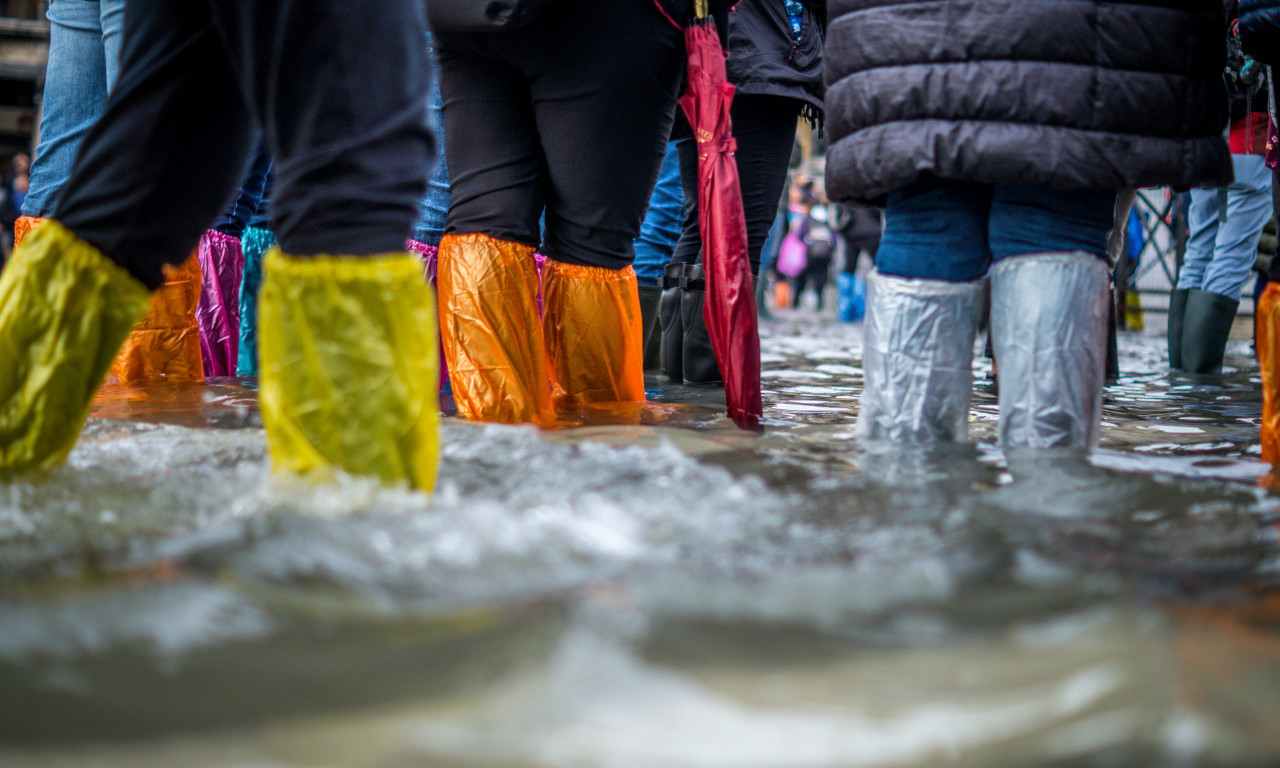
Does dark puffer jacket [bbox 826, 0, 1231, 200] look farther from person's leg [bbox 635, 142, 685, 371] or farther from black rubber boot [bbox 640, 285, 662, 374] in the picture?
person's leg [bbox 635, 142, 685, 371]

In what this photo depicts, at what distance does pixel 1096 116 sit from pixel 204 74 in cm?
126

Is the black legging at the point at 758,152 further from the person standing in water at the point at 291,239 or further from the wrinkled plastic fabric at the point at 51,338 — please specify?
the wrinkled plastic fabric at the point at 51,338

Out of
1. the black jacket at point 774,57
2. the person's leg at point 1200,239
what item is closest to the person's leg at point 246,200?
the black jacket at point 774,57

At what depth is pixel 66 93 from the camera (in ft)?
7.72

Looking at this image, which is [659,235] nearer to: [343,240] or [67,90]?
[67,90]

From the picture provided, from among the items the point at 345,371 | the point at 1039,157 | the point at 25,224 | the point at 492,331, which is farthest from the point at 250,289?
the point at 1039,157

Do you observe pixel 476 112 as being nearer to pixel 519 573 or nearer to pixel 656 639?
pixel 519 573

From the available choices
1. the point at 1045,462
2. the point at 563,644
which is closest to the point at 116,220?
the point at 563,644

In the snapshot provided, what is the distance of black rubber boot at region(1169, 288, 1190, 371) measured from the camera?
12.9ft

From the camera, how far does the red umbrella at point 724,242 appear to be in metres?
1.93

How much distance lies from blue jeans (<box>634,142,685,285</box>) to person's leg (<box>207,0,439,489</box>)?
2.00 meters

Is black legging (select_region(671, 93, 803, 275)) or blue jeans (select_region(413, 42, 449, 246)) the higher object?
black legging (select_region(671, 93, 803, 275))

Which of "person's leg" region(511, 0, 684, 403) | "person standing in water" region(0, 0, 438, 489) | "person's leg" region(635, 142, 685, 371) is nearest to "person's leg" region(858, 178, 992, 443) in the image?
"person's leg" region(511, 0, 684, 403)

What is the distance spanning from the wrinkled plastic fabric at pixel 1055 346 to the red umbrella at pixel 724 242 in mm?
545
